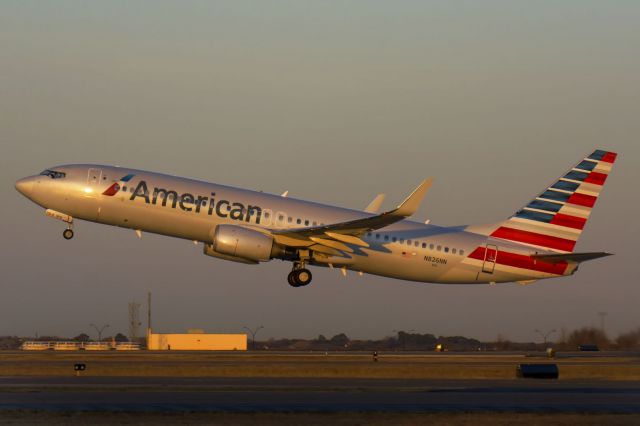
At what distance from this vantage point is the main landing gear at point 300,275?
54.0m

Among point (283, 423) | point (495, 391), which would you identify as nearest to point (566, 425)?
point (283, 423)

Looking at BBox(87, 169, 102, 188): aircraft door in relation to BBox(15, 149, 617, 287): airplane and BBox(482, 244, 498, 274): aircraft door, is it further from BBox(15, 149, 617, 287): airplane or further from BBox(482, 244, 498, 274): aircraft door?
BBox(482, 244, 498, 274): aircraft door

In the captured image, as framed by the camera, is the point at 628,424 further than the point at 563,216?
No

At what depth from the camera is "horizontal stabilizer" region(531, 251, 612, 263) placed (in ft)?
174

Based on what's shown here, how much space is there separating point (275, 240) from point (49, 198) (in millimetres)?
11893

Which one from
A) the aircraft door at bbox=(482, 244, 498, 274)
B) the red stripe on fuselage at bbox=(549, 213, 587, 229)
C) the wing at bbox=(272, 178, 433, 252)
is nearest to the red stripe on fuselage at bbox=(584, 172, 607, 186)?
the red stripe on fuselage at bbox=(549, 213, 587, 229)

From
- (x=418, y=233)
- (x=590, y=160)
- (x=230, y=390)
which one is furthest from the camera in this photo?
(x=590, y=160)

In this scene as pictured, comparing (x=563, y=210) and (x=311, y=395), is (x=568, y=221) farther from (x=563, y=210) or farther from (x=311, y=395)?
(x=311, y=395)

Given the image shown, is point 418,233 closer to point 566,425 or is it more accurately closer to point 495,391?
point 495,391

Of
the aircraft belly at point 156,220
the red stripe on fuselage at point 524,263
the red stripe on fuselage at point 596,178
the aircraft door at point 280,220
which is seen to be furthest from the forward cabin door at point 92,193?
the red stripe on fuselage at point 596,178

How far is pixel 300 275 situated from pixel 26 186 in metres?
15.2

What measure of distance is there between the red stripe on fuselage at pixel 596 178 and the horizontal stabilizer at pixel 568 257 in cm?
625

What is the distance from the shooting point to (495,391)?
118 feet

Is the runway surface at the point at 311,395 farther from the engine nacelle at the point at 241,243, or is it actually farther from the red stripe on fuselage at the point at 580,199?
the red stripe on fuselage at the point at 580,199
